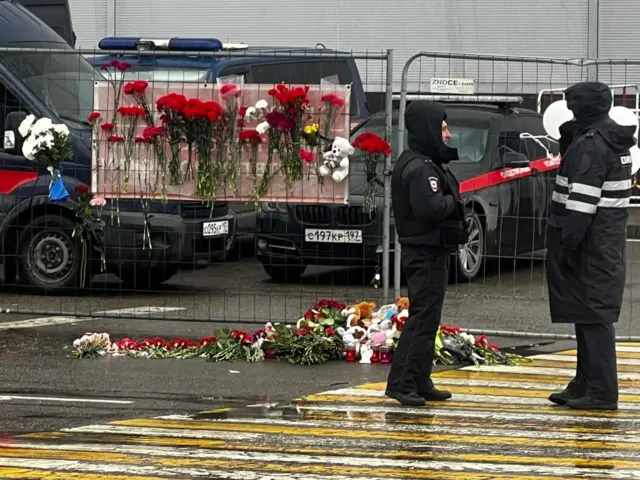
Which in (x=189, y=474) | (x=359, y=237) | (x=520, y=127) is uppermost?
(x=520, y=127)

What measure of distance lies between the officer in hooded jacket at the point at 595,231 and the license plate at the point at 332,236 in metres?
3.38

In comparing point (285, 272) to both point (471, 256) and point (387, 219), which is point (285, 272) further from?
point (471, 256)

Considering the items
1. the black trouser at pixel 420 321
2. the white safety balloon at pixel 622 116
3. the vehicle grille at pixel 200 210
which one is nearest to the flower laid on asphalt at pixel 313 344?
the black trouser at pixel 420 321

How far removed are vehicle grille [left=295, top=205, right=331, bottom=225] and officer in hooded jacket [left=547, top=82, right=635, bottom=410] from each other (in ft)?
11.9

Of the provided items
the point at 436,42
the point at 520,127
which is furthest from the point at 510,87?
the point at 436,42

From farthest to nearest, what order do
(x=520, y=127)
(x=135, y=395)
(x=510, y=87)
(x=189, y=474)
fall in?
(x=510, y=87), (x=520, y=127), (x=135, y=395), (x=189, y=474)

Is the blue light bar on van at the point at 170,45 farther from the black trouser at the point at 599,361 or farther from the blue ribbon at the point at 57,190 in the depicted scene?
the black trouser at the point at 599,361

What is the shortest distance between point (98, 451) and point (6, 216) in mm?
6382

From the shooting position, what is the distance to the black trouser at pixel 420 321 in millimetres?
9352

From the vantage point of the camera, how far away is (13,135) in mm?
13453

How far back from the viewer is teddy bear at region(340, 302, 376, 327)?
441 inches

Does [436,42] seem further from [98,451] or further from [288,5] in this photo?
[98,451]

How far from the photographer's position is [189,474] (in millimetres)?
7438

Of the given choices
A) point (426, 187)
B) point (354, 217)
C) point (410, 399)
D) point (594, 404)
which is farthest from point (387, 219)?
point (594, 404)
